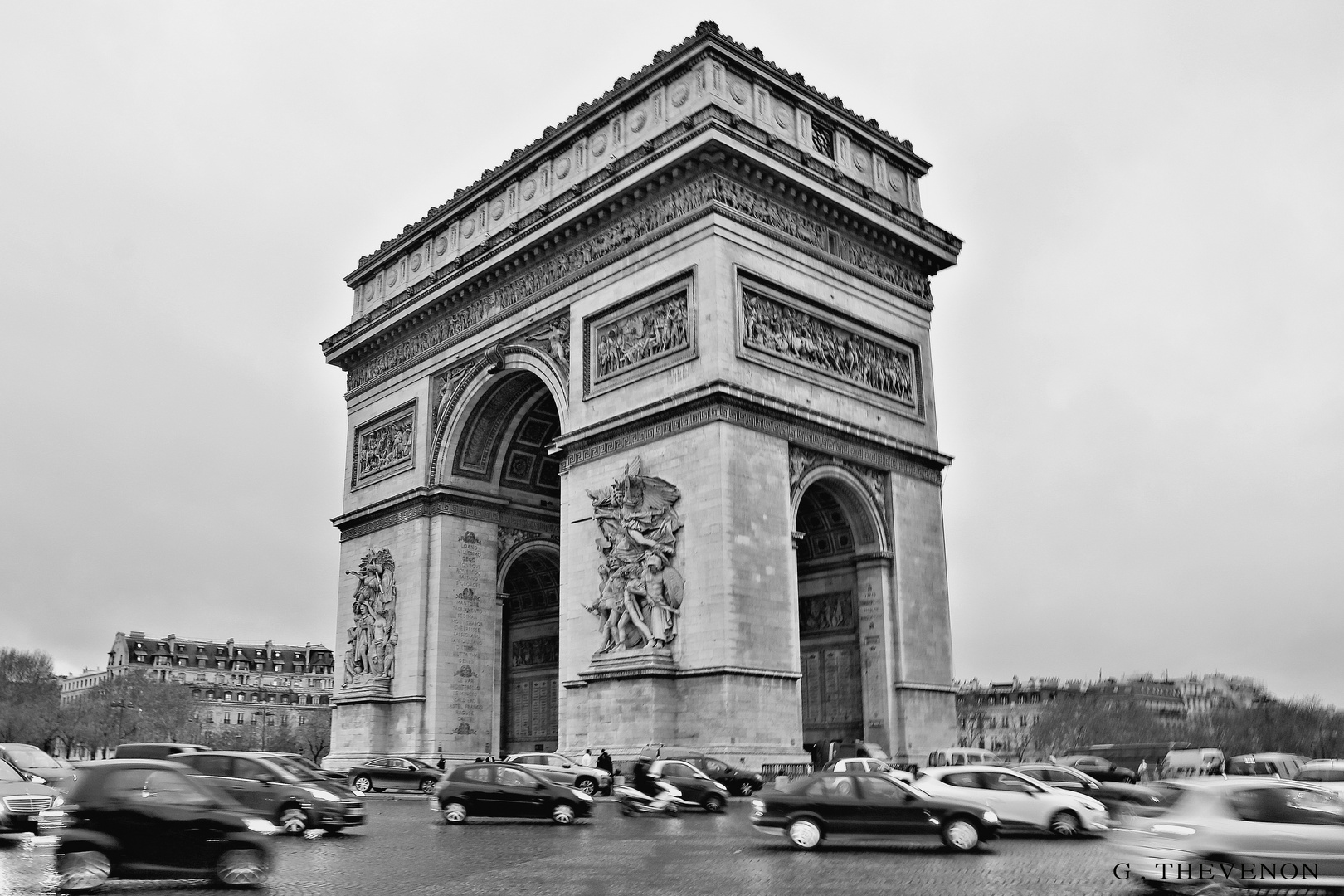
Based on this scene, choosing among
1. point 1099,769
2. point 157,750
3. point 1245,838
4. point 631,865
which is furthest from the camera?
point 1099,769

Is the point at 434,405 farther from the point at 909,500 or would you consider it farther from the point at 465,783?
the point at 465,783

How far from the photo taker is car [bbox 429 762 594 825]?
21.2 meters

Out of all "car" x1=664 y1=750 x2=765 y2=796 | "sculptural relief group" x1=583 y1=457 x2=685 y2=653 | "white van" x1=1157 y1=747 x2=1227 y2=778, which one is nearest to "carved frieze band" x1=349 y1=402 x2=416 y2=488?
"sculptural relief group" x1=583 y1=457 x2=685 y2=653

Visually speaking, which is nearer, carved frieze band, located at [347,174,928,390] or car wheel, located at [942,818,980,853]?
car wheel, located at [942,818,980,853]

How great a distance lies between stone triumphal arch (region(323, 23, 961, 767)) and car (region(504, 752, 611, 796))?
38.3 inches

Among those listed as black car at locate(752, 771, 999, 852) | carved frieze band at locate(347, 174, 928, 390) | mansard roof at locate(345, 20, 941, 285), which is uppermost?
mansard roof at locate(345, 20, 941, 285)

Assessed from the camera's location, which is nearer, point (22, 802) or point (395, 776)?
point (22, 802)

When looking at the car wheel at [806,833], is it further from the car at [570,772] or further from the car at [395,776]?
the car at [395,776]

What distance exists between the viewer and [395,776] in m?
31.6

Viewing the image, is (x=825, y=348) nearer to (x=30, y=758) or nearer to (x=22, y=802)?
(x=30, y=758)

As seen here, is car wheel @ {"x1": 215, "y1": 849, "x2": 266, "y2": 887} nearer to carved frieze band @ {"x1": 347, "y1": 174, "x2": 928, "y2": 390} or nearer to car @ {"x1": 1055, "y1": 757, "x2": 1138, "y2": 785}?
car @ {"x1": 1055, "y1": 757, "x2": 1138, "y2": 785}

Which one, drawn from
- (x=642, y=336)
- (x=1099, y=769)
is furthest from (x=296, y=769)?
(x=1099, y=769)

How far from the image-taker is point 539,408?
124 ft

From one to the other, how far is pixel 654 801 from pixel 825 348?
12.8 metres
